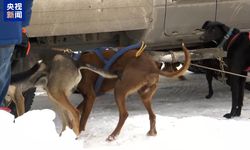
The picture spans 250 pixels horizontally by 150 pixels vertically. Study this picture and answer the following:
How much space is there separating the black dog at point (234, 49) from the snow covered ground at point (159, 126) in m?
0.23

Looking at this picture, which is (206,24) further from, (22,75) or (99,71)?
(22,75)

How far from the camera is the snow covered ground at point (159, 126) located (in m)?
3.47

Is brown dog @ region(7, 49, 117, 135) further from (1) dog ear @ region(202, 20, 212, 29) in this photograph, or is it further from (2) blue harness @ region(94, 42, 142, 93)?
(1) dog ear @ region(202, 20, 212, 29)

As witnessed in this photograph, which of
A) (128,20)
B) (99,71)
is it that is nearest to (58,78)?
(99,71)

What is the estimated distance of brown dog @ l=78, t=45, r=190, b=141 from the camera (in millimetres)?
5207

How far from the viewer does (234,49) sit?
6.21 metres

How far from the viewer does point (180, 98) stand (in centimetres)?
746

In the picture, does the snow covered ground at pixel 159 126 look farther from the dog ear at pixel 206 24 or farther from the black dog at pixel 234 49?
the dog ear at pixel 206 24

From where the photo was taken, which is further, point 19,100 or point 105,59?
point 105,59

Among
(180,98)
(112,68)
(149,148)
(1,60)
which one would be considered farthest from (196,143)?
(180,98)

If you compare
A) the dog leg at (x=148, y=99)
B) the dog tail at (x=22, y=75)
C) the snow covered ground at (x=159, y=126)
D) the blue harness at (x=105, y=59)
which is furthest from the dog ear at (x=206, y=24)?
the dog tail at (x=22, y=75)

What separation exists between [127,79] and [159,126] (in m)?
0.66

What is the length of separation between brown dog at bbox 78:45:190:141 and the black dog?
3.74ft

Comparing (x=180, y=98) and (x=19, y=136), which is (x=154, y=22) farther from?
(x=19, y=136)
